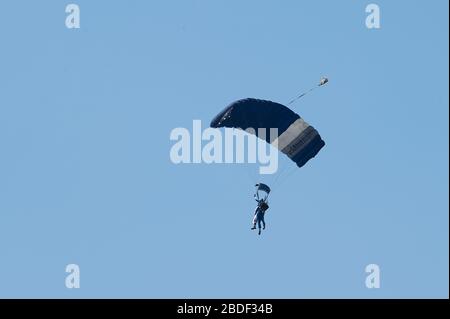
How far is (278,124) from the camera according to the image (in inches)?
2384

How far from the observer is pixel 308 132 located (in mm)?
61125

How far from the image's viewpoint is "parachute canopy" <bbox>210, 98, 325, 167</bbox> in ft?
195

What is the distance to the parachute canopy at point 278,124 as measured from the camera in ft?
195
